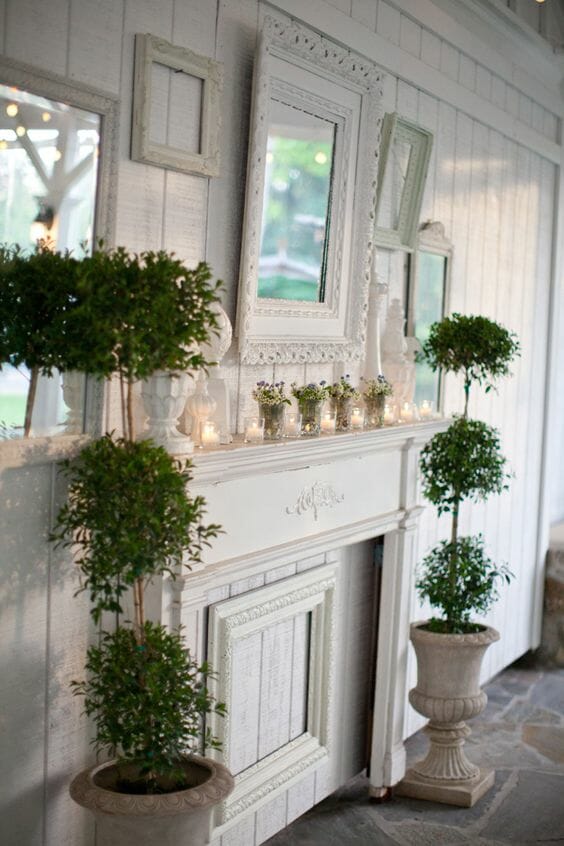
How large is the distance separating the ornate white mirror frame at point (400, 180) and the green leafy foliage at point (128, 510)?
5.96 feet

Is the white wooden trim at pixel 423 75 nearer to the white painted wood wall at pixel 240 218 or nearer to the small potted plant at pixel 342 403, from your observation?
the white painted wood wall at pixel 240 218

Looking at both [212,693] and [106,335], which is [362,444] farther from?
[106,335]

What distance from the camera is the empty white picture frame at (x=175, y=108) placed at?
258 centimetres

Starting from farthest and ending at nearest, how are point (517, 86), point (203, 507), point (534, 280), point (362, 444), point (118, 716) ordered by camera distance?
point (534, 280), point (517, 86), point (362, 444), point (203, 507), point (118, 716)

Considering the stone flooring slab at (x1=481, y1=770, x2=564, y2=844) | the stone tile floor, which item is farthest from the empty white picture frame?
the stone flooring slab at (x1=481, y1=770, x2=564, y2=844)

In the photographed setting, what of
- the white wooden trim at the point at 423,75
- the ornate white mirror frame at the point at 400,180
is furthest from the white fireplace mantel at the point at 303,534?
the white wooden trim at the point at 423,75

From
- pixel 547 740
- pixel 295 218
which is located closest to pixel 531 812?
pixel 547 740

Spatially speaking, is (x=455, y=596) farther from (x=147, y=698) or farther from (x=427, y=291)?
(x=147, y=698)

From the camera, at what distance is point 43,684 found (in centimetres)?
247

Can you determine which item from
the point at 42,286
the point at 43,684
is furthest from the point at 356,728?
the point at 42,286

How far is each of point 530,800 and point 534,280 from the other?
2620mm

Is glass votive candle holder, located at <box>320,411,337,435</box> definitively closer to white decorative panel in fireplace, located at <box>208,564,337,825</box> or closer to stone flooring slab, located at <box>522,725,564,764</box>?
white decorative panel in fireplace, located at <box>208,564,337,825</box>

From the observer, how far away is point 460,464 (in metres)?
3.92

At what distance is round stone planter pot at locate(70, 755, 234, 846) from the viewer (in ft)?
7.55
